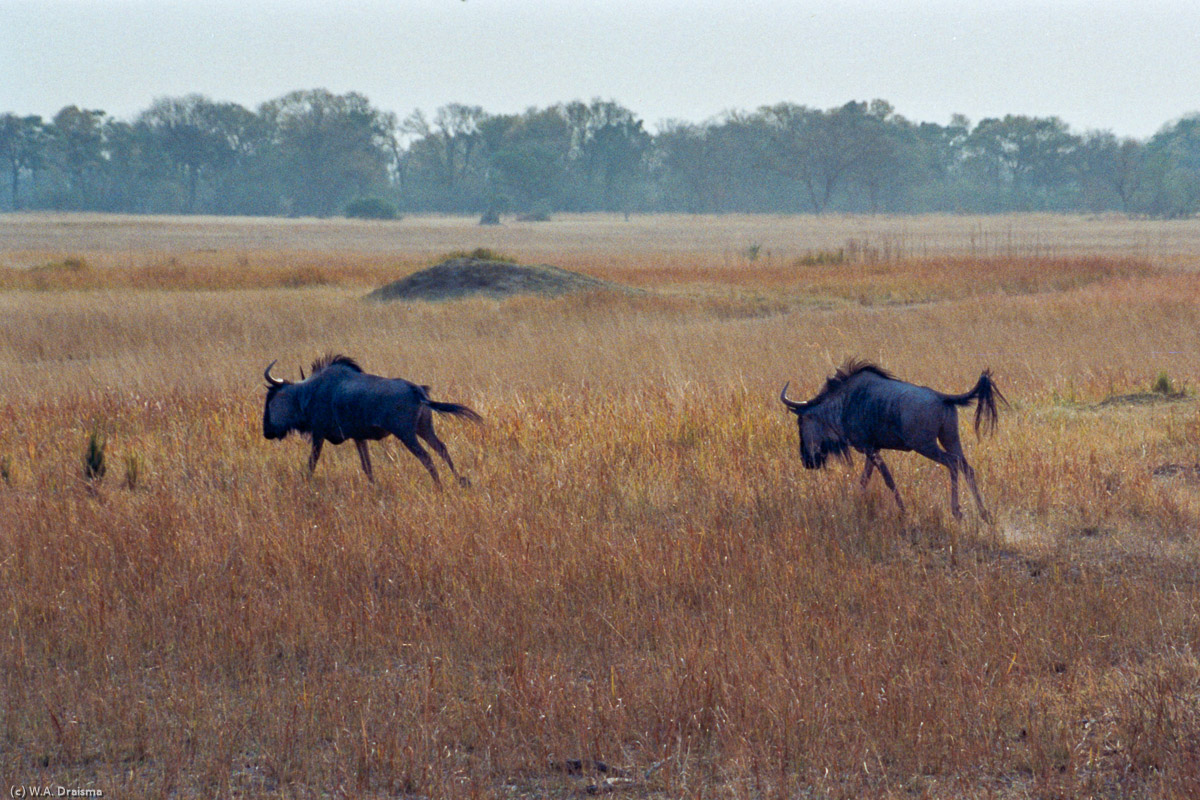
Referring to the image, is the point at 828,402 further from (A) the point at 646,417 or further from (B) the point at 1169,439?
(B) the point at 1169,439

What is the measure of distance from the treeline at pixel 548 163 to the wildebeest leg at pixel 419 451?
74934 mm

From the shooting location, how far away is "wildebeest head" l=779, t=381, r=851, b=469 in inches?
250

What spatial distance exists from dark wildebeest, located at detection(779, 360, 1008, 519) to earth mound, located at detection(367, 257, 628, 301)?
15981 mm

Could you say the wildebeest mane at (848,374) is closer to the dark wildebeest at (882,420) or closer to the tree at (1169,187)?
the dark wildebeest at (882,420)

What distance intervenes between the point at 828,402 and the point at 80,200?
91556 millimetres

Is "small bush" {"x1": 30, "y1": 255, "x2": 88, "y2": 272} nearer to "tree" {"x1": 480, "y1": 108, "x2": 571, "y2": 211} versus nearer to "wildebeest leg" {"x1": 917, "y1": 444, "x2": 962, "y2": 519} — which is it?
"wildebeest leg" {"x1": 917, "y1": 444, "x2": 962, "y2": 519}

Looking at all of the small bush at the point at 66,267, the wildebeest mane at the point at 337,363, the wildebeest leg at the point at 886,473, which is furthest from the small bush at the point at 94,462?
the small bush at the point at 66,267

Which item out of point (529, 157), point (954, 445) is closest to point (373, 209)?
point (529, 157)

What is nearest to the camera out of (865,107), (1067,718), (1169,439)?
(1067,718)

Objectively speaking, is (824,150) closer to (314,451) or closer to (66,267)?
(66,267)

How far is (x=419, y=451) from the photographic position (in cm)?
696

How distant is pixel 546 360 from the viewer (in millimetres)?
13836

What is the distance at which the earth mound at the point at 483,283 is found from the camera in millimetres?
22594

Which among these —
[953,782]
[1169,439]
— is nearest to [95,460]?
[953,782]
